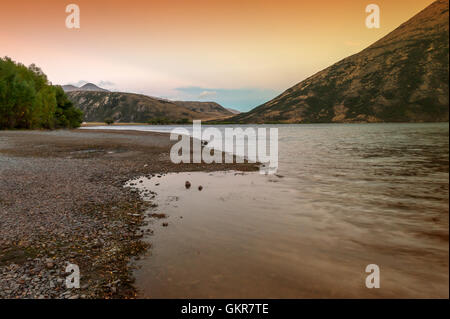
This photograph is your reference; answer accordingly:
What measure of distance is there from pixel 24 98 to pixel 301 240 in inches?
3529

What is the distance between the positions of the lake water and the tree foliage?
261 feet

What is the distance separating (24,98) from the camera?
70500mm

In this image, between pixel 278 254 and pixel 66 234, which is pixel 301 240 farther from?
pixel 66 234

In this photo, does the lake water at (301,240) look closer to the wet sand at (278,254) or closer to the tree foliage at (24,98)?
the wet sand at (278,254)

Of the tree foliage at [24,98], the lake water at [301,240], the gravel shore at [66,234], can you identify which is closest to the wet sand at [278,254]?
the lake water at [301,240]

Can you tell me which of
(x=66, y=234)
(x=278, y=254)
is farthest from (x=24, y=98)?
(x=278, y=254)

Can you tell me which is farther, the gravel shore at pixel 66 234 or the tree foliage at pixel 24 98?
the tree foliage at pixel 24 98

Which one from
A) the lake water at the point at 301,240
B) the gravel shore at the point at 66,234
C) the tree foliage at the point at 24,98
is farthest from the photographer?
the tree foliage at the point at 24,98

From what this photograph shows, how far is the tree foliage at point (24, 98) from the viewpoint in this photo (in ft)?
228

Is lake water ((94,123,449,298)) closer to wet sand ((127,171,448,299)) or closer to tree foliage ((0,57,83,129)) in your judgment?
wet sand ((127,171,448,299))

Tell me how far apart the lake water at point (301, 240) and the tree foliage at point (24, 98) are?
79.5 meters

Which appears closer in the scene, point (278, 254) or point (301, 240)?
point (278, 254)
